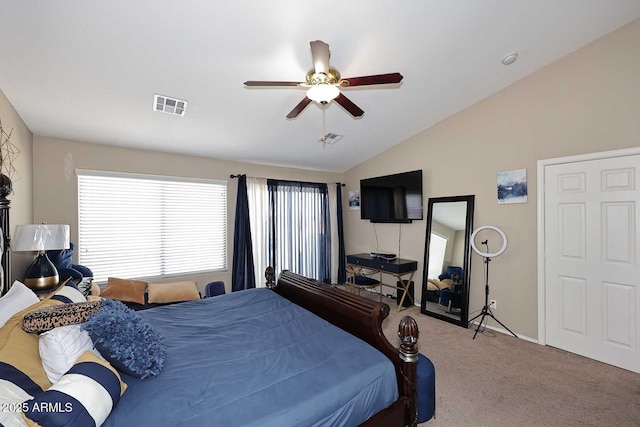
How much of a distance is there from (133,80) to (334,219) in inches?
158

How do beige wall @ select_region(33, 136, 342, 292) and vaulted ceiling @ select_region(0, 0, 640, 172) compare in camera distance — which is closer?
vaulted ceiling @ select_region(0, 0, 640, 172)

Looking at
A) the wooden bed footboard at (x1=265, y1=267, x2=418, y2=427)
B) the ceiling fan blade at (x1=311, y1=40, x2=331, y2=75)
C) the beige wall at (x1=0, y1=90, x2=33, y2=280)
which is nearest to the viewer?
the wooden bed footboard at (x1=265, y1=267, x2=418, y2=427)

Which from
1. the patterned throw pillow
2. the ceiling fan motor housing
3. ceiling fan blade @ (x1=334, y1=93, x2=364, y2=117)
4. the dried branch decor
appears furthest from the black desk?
the dried branch decor

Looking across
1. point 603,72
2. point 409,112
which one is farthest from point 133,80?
point 603,72

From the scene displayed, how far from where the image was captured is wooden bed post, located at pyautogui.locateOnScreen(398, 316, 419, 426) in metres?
1.53

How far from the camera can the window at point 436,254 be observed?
389cm

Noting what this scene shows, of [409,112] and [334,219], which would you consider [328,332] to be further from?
[334,219]

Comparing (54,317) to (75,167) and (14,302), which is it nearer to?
(14,302)

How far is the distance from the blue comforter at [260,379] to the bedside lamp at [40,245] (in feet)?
3.41

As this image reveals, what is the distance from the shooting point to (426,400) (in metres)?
1.81

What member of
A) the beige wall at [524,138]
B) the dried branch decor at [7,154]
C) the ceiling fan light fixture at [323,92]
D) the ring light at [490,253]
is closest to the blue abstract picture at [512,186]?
the beige wall at [524,138]

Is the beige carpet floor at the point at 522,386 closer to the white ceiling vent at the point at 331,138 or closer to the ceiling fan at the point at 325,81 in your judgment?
the ceiling fan at the point at 325,81

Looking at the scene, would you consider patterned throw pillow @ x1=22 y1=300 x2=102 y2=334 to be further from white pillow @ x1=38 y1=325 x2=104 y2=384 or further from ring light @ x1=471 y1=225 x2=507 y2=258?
ring light @ x1=471 y1=225 x2=507 y2=258

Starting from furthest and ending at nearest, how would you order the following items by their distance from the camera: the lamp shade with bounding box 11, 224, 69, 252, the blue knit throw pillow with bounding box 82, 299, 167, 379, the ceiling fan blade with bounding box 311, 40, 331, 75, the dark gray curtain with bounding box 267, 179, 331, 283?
the dark gray curtain with bounding box 267, 179, 331, 283, the lamp shade with bounding box 11, 224, 69, 252, the ceiling fan blade with bounding box 311, 40, 331, 75, the blue knit throw pillow with bounding box 82, 299, 167, 379
